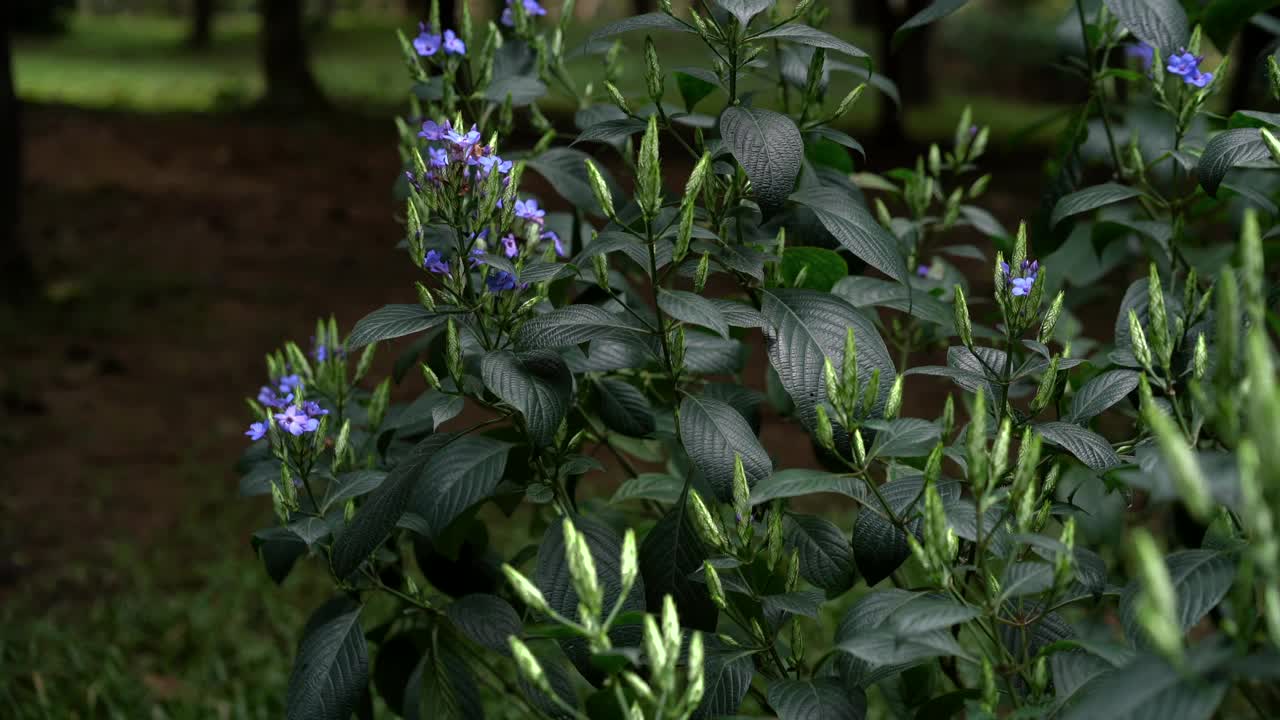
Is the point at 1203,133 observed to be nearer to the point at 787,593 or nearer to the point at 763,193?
the point at 763,193

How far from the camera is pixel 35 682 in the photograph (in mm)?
3262

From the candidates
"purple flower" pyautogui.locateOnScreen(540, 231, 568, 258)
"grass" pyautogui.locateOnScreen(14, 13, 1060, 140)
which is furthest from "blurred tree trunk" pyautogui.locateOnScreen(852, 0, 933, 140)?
"purple flower" pyautogui.locateOnScreen(540, 231, 568, 258)

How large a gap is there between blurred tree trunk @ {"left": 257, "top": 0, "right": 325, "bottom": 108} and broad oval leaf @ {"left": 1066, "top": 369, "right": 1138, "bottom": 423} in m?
12.6

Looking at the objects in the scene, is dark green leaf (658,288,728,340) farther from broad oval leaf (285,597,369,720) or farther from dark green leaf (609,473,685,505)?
broad oval leaf (285,597,369,720)

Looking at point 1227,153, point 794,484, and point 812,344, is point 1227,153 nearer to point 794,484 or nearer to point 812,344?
point 812,344

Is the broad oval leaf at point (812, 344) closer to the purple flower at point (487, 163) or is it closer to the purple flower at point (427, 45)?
the purple flower at point (487, 163)

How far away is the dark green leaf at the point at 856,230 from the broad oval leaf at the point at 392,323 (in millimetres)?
493

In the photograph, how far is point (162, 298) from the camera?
23.3ft

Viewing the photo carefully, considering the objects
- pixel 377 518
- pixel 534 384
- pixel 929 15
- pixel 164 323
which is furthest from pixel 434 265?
pixel 164 323

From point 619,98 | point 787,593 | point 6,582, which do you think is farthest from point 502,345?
point 6,582

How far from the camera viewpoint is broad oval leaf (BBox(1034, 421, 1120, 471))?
141 centimetres

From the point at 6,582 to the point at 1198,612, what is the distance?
405cm

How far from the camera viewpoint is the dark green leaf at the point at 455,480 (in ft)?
5.05

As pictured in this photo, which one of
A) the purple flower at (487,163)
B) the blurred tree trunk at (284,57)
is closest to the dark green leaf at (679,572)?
the purple flower at (487,163)
